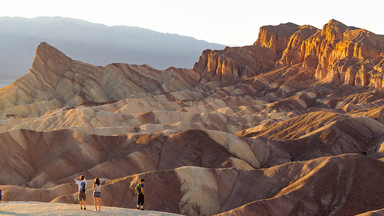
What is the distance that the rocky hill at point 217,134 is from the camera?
42.7 meters

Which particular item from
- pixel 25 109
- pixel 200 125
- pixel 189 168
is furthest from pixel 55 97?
pixel 189 168

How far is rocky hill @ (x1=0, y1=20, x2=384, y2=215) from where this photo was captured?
140 ft

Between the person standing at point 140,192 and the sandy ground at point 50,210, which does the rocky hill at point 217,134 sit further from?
the sandy ground at point 50,210

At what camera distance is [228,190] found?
44.7 m

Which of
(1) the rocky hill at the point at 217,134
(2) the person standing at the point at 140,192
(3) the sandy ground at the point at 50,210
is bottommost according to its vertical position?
(1) the rocky hill at the point at 217,134

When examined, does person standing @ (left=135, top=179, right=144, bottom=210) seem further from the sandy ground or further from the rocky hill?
the rocky hill

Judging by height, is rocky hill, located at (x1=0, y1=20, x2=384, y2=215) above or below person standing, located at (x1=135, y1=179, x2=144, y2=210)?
below

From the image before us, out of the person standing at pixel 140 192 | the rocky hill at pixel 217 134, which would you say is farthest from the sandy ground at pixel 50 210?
the rocky hill at pixel 217 134

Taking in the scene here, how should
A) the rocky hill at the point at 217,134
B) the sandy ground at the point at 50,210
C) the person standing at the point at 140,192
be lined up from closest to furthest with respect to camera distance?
the sandy ground at the point at 50,210 → the person standing at the point at 140,192 → the rocky hill at the point at 217,134

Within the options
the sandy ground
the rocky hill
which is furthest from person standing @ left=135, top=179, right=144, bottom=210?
the rocky hill

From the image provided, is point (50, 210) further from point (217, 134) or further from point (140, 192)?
point (217, 134)

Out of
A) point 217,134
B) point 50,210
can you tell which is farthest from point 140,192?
point 217,134

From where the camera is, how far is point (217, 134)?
201 feet

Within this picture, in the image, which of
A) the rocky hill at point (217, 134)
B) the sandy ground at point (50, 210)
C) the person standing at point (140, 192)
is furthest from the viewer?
the rocky hill at point (217, 134)
